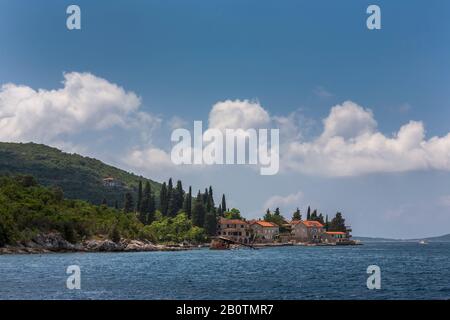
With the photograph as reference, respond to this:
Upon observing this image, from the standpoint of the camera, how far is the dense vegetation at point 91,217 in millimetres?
118000

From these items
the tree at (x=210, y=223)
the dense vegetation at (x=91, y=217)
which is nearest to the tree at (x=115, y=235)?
the dense vegetation at (x=91, y=217)

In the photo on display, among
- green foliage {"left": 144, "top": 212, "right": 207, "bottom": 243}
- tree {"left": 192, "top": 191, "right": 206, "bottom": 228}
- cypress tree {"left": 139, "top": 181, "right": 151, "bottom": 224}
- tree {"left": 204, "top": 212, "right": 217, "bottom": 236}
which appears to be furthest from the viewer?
tree {"left": 204, "top": 212, "right": 217, "bottom": 236}

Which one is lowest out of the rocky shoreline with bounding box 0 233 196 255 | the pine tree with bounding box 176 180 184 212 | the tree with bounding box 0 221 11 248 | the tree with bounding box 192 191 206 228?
the rocky shoreline with bounding box 0 233 196 255

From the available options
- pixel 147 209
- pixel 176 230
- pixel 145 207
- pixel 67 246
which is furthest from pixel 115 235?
pixel 147 209

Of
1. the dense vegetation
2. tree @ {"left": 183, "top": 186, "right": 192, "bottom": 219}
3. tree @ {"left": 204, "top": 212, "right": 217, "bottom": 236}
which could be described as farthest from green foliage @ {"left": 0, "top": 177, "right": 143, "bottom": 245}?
tree @ {"left": 183, "top": 186, "right": 192, "bottom": 219}

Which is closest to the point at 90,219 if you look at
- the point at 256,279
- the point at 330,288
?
the point at 256,279

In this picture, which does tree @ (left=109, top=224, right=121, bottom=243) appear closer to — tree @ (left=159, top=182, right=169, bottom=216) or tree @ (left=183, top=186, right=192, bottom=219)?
tree @ (left=159, top=182, right=169, bottom=216)

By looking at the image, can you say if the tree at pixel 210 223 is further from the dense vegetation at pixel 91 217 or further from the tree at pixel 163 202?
the tree at pixel 163 202

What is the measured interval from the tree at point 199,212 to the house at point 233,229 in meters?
6.73

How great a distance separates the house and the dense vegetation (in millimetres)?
3334

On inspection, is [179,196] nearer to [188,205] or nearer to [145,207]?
[188,205]

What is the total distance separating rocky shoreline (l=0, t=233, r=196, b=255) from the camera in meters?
112

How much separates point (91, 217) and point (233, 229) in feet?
197
